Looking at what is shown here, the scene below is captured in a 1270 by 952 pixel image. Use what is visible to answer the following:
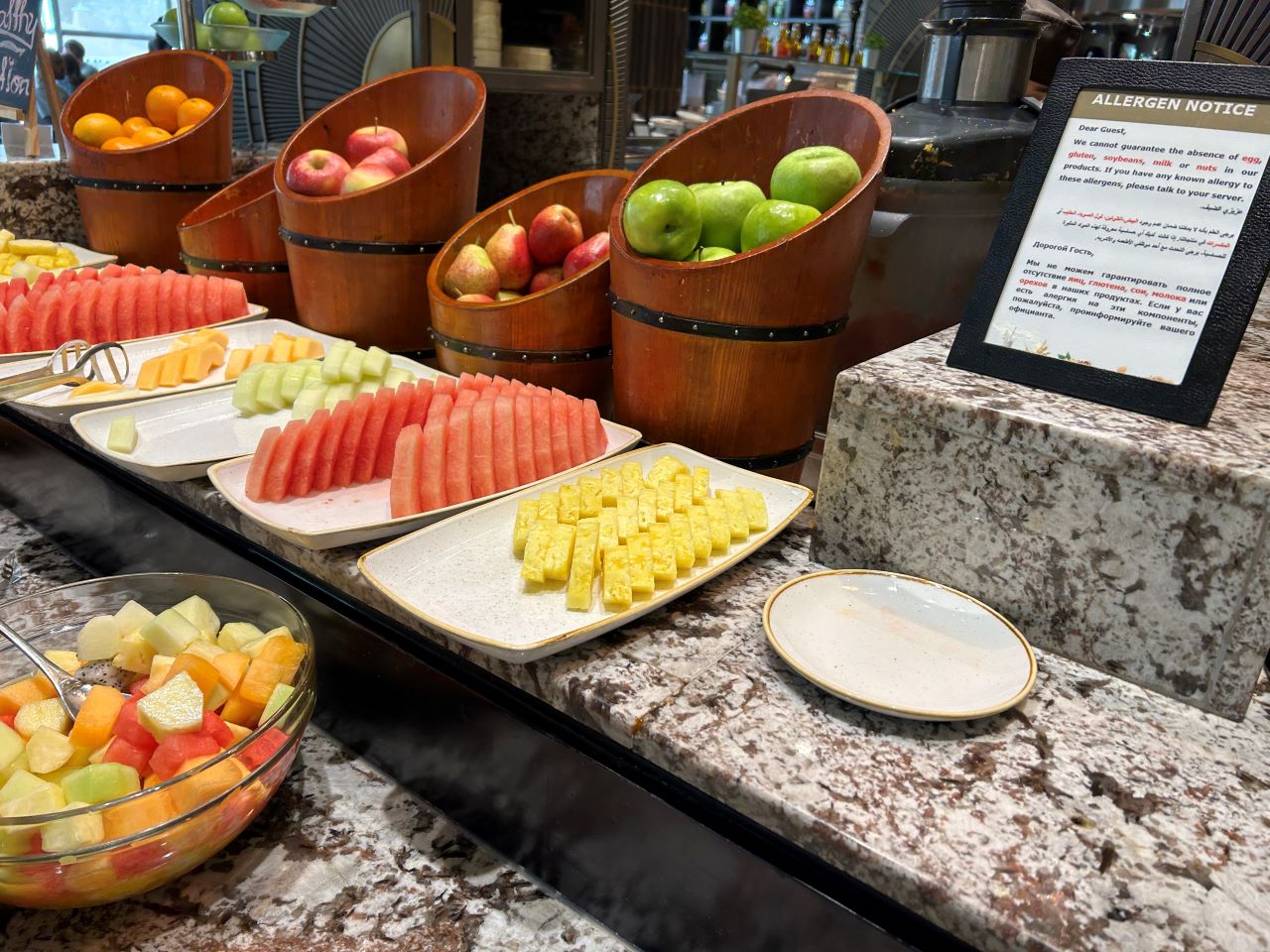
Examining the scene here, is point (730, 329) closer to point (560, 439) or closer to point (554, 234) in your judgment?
point (560, 439)

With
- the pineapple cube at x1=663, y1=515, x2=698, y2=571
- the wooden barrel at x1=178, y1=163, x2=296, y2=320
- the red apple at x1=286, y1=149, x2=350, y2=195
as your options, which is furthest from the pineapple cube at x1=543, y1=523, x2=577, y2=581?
the wooden barrel at x1=178, y1=163, x2=296, y2=320

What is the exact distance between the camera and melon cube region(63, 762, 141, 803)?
32.1 inches

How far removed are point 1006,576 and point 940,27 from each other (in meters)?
0.91

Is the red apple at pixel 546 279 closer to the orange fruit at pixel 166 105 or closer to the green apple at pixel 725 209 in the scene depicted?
the green apple at pixel 725 209

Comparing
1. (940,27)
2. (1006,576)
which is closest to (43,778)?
(1006,576)

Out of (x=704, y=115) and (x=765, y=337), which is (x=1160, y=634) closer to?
(x=765, y=337)

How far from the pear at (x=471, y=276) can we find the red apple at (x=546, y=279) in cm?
7

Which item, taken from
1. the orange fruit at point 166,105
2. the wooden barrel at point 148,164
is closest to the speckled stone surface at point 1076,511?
the wooden barrel at point 148,164

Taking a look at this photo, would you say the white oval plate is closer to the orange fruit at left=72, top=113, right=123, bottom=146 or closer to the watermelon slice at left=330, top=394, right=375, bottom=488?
the watermelon slice at left=330, top=394, right=375, bottom=488

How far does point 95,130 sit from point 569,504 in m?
1.91

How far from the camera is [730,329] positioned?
114 cm

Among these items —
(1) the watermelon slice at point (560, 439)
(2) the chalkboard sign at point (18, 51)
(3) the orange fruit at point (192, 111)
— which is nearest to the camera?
(1) the watermelon slice at point (560, 439)

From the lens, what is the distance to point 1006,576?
924 mm

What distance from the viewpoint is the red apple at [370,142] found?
Result: 1.83 meters
